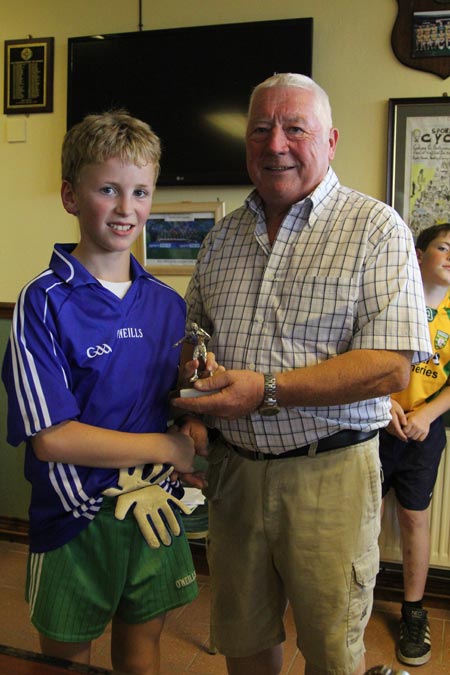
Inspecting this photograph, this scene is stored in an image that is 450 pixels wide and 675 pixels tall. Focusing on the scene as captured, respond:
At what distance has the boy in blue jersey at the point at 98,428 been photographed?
122 centimetres

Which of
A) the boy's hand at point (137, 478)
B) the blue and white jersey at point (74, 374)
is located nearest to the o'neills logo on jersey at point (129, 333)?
the blue and white jersey at point (74, 374)

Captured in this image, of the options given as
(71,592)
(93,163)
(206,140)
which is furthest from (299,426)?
(206,140)

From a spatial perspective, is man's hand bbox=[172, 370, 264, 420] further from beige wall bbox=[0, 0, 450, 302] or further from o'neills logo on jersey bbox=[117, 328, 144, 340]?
beige wall bbox=[0, 0, 450, 302]

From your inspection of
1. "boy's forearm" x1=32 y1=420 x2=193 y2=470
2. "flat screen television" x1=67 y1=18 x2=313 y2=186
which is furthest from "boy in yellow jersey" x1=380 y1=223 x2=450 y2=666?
"boy's forearm" x1=32 y1=420 x2=193 y2=470

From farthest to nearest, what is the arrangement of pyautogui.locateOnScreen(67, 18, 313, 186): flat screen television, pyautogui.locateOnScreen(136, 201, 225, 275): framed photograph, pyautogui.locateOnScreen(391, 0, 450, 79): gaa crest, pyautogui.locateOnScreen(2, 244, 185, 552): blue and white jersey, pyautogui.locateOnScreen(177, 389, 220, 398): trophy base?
pyautogui.locateOnScreen(136, 201, 225, 275): framed photograph < pyautogui.locateOnScreen(67, 18, 313, 186): flat screen television < pyautogui.locateOnScreen(391, 0, 450, 79): gaa crest < pyautogui.locateOnScreen(177, 389, 220, 398): trophy base < pyautogui.locateOnScreen(2, 244, 185, 552): blue and white jersey

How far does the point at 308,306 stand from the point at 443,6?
171 centimetres

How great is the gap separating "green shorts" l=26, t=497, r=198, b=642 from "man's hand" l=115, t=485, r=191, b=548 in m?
0.03

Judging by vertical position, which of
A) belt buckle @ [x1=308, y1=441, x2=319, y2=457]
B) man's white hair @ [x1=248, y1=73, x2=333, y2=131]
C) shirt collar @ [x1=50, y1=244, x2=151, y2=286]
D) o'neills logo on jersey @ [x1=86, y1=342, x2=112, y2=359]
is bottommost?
belt buckle @ [x1=308, y1=441, x2=319, y2=457]

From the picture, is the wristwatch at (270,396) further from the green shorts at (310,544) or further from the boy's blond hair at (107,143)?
the boy's blond hair at (107,143)

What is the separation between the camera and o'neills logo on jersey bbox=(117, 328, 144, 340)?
4.27 feet

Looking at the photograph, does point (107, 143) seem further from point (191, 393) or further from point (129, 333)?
point (191, 393)

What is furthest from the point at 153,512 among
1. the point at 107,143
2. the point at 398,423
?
the point at 398,423

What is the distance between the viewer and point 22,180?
3.13 m

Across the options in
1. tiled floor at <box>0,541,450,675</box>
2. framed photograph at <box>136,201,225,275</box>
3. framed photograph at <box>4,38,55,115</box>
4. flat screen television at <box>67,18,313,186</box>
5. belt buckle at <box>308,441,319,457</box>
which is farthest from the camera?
framed photograph at <box>4,38,55,115</box>
